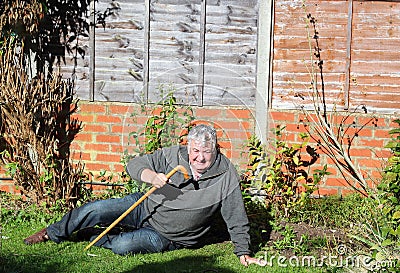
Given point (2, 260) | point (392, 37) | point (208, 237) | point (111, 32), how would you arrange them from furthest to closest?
point (111, 32)
point (392, 37)
point (208, 237)
point (2, 260)

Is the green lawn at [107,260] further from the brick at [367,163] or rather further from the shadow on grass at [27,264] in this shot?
the brick at [367,163]

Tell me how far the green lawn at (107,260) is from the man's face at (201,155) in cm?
71

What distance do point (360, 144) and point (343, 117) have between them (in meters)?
0.30

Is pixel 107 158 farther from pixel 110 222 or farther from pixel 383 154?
pixel 383 154

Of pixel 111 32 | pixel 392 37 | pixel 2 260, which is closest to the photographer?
pixel 2 260

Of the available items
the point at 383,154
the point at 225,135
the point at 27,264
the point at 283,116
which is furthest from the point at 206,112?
the point at 27,264

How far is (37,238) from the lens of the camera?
533cm

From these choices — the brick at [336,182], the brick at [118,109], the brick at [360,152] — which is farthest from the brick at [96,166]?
the brick at [360,152]

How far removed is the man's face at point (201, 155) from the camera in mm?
4785

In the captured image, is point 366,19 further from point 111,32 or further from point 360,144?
point 111,32

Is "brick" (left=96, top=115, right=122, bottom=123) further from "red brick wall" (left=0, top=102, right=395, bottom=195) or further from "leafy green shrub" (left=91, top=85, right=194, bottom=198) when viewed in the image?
"leafy green shrub" (left=91, top=85, right=194, bottom=198)

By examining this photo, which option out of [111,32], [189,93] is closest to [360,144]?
[189,93]

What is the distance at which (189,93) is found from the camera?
20.8 feet

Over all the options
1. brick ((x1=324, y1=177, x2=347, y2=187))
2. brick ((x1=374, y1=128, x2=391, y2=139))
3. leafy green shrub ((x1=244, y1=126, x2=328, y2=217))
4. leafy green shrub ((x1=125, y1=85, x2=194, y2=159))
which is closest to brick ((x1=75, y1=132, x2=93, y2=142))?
leafy green shrub ((x1=125, y1=85, x2=194, y2=159))
